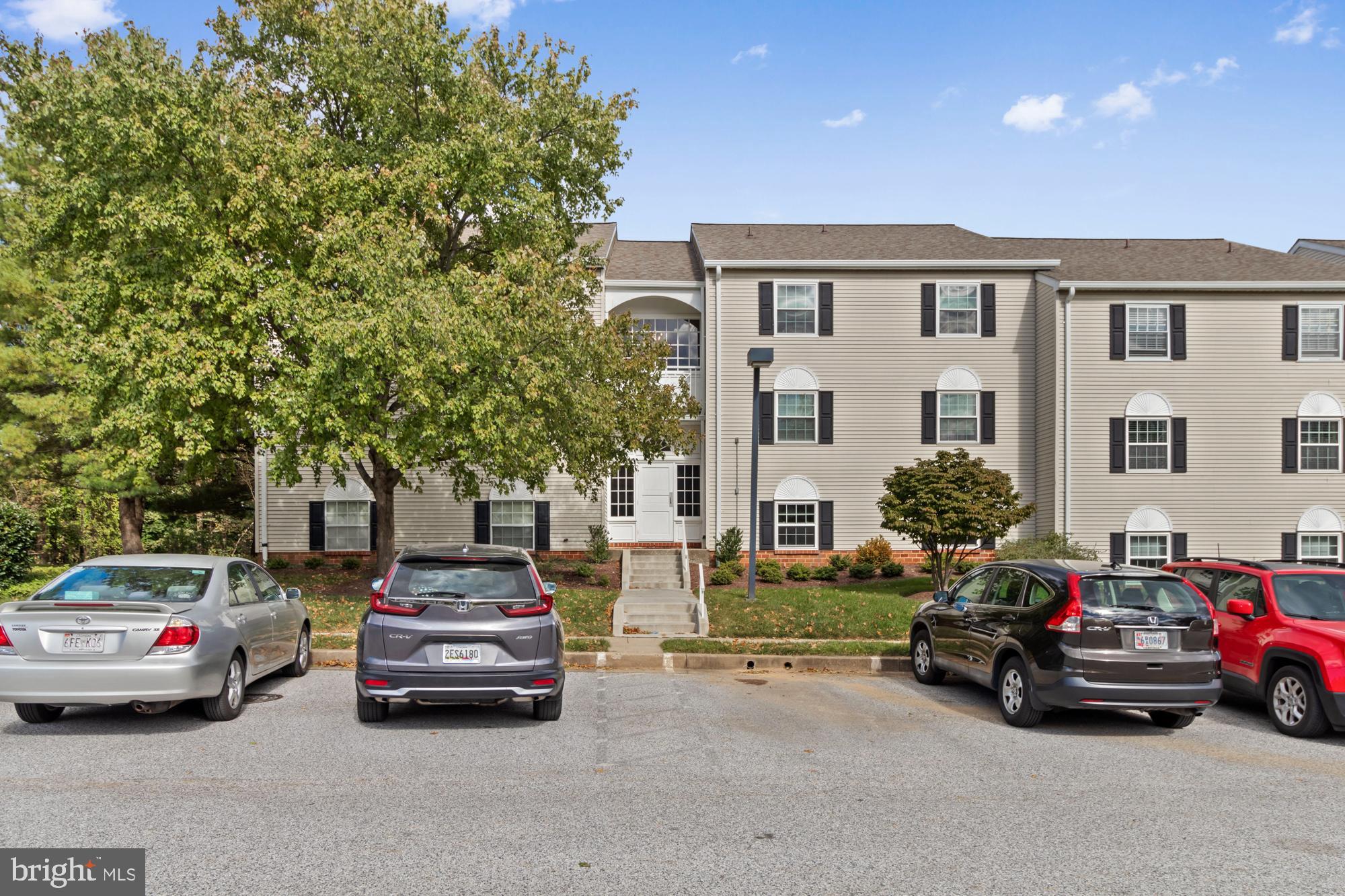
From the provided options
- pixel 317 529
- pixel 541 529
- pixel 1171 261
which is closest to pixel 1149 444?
pixel 1171 261

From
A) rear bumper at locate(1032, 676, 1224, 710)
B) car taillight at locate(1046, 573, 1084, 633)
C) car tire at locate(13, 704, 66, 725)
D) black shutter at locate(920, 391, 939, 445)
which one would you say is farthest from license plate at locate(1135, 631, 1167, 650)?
black shutter at locate(920, 391, 939, 445)

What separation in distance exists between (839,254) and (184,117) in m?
16.2

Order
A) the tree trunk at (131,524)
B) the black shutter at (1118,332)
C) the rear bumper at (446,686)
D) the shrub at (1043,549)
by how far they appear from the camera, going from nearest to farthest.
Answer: the rear bumper at (446,686) → the tree trunk at (131,524) → the shrub at (1043,549) → the black shutter at (1118,332)

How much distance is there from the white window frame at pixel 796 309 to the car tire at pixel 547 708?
17.7 meters

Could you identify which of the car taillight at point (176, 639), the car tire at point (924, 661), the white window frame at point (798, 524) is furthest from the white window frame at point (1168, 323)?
the car taillight at point (176, 639)

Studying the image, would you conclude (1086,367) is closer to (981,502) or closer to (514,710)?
(981,502)

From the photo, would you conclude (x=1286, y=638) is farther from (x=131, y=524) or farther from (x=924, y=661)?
(x=131, y=524)

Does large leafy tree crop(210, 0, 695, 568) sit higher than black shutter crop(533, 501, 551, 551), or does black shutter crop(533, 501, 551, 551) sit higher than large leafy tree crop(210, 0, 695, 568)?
large leafy tree crop(210, 0, 695, 568)

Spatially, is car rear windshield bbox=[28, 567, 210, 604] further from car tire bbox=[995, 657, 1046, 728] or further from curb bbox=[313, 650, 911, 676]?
car tire bbox=[995, 657, 1046, 728]

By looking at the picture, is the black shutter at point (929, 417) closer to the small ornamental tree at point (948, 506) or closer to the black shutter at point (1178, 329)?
the small ornamental tree at point (948, 506)

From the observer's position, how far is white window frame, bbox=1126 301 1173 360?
25281 millimetres

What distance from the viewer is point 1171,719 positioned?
31.8 ft

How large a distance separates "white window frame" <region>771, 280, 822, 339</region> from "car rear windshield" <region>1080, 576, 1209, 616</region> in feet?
55.6

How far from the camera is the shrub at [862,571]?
943 inches
